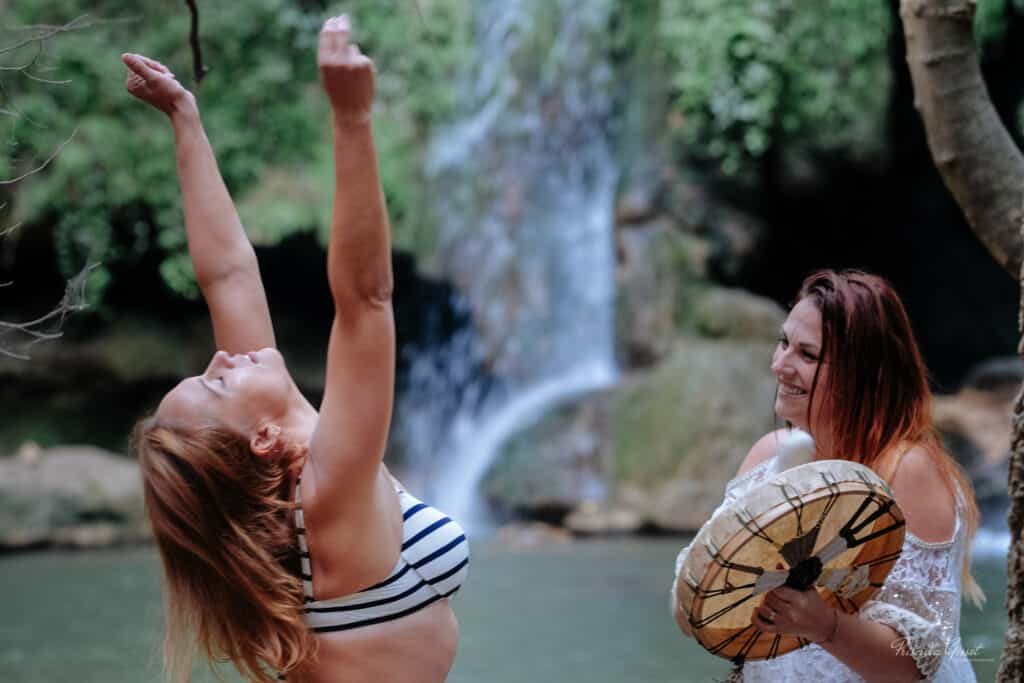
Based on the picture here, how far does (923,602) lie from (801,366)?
17.4 inches

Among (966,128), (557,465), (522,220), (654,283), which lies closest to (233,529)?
(966,128)

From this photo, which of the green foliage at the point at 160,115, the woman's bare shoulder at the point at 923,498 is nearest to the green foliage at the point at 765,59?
the green foliage at the point at 160,115

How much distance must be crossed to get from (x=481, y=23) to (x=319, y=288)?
3.20m

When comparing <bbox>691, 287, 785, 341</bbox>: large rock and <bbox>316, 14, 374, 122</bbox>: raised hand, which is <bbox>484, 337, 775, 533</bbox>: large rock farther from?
<bbox>316, 14, 374, 122</bbox>: raised hand

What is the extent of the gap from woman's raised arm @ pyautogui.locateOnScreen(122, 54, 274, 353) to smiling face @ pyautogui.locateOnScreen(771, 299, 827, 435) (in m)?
0.94

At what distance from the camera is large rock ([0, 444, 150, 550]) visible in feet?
30.3

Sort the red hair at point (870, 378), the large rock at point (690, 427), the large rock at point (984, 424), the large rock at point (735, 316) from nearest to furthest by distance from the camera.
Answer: the red hair at point (870, 378)
the large rock at point (984, 424)
the large rock at point (690, 427)
the large rock at point (735, 316)

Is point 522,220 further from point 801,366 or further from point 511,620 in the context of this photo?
point 801,366

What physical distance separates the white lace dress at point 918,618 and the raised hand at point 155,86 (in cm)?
128

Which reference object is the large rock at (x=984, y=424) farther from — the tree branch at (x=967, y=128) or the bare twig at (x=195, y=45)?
the bare twig at (x=195, y=45)

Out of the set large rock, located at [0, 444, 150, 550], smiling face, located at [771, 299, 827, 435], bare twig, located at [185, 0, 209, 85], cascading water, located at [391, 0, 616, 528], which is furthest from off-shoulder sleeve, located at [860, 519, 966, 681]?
cascading water, located at [391, 0, 616, 528]

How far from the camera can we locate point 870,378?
2082 millimetres

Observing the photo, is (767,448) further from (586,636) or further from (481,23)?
(481,23)

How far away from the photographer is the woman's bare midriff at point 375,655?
1843mm
